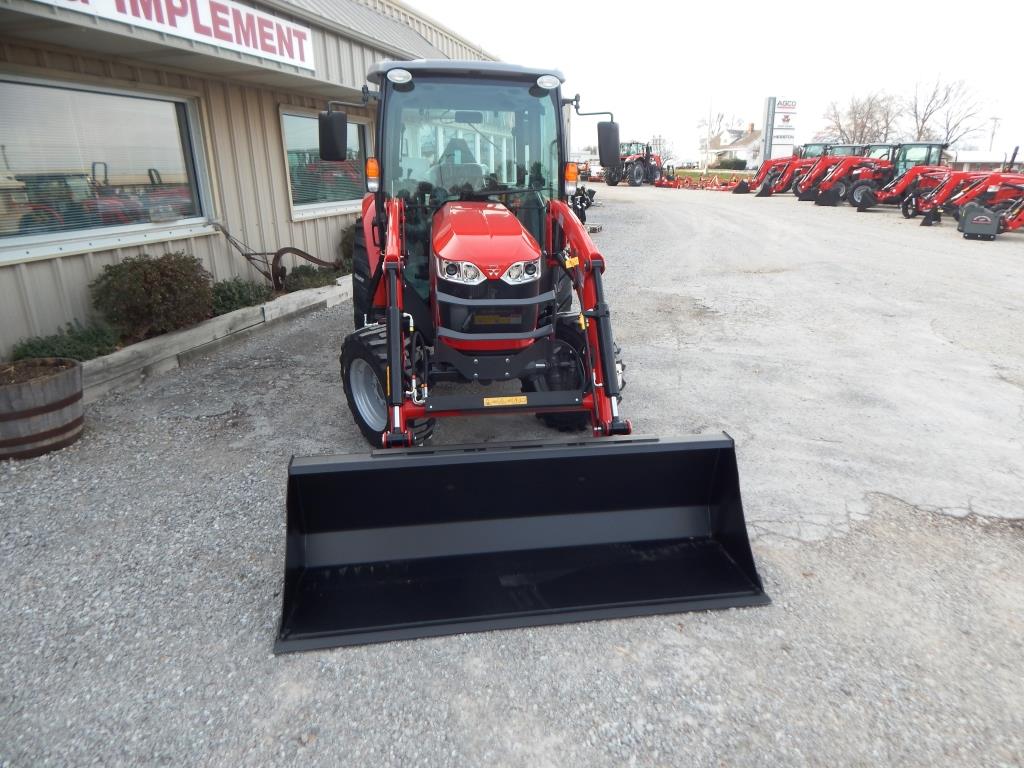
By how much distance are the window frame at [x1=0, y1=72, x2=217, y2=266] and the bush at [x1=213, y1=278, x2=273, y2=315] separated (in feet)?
1.93

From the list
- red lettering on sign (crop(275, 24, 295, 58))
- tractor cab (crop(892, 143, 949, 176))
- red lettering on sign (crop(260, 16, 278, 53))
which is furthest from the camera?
tractor cab (crop(892, 143, 949, 176))

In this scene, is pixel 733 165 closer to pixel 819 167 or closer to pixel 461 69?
pixel 819 167

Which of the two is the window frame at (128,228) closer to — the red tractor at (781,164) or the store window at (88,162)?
the store window at (88,162)

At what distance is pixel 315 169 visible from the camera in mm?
9398

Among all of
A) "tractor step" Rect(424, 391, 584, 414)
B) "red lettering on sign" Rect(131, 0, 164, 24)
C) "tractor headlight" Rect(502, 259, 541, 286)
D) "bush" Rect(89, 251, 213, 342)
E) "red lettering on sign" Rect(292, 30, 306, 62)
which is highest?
"red lettering on sign" Rect(292, 30, 306, 62)

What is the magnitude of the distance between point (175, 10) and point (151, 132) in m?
1.73

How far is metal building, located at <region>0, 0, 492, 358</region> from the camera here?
5.11m

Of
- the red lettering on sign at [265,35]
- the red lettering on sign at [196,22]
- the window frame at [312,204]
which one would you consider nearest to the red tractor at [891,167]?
the window frame at [312,204]

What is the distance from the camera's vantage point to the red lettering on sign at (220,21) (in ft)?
18.5

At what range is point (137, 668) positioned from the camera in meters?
2.52

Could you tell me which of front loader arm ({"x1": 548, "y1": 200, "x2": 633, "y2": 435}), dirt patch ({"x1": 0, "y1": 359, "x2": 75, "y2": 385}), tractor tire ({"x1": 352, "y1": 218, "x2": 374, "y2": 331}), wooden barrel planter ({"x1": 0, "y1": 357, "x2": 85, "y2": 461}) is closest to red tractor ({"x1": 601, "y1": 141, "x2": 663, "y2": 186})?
tractor tire ({"x1": 352, "y1": 218, "x2": 374, "y2": 331})

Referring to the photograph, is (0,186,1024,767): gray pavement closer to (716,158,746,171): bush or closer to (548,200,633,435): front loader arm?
(548,200,633,435): front loader arm

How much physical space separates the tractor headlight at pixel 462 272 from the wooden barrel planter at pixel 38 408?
259 centimetres

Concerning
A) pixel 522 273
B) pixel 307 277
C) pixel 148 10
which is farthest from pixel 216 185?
pixel 522 273
